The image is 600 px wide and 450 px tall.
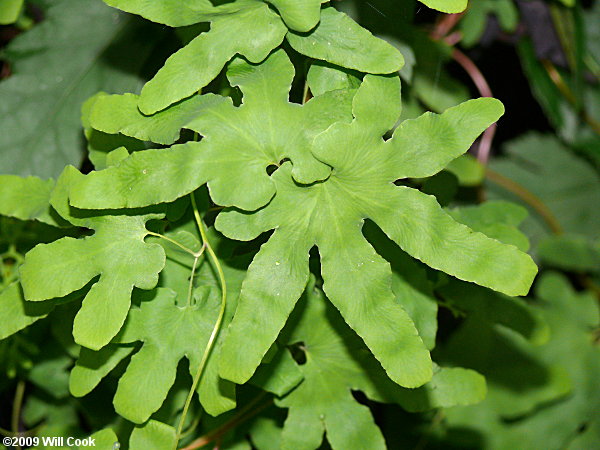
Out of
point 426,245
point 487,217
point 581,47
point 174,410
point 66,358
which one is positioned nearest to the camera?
point 426,245

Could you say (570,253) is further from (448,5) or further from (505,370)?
(448,5)

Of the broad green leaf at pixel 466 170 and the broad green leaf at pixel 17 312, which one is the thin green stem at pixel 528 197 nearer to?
the broad green leaf at pixel 466 170

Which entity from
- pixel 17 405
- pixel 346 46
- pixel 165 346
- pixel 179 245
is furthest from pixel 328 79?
pixel 17 405

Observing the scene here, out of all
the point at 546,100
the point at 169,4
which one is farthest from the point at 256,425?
the point at 546,100

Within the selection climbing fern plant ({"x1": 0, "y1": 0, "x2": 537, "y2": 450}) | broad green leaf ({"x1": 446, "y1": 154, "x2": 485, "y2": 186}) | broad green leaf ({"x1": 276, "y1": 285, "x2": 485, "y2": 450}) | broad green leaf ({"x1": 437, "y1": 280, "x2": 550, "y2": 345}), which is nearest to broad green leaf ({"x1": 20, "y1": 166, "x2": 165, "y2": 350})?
climbing fern plant ({"x1": 0, "y1": 0, "x2": 537, "y2": 450})

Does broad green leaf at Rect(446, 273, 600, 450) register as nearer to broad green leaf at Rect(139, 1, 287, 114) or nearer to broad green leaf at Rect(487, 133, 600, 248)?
broad green leaf at Rect(487, 133, 600, 248)

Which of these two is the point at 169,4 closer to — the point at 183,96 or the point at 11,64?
the point at 183,96

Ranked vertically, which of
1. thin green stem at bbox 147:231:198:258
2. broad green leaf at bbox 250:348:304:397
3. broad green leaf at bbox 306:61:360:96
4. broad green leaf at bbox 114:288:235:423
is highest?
broad green leaf at bbox 306:61:360:96
